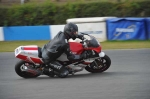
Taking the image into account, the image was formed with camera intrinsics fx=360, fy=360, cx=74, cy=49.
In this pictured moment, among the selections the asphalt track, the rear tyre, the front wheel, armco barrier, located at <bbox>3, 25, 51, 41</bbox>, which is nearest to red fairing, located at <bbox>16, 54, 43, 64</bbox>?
the rear tyre

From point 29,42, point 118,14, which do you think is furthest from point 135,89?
point 118,14

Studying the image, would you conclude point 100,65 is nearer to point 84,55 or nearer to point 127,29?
point 84,55

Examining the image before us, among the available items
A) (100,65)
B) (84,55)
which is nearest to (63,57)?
(84,55)

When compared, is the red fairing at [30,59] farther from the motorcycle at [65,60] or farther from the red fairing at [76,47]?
the red fairing at [76,47]

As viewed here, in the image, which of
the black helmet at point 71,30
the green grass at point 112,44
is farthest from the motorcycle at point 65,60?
the green grass at point 112,44

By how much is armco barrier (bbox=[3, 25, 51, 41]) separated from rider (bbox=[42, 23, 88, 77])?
315 inches

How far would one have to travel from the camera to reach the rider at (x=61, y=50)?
28.2 ft

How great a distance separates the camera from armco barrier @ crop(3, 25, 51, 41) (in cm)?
1684

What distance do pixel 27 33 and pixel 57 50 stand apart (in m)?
8.63

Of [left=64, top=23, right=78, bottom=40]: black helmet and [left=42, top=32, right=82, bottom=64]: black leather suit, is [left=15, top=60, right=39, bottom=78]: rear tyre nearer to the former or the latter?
[left=42, top=32, right=82, bottom=64]: black leather suit

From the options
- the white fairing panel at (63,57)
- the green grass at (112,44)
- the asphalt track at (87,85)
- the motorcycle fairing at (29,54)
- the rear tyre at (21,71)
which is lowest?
the green grass at (112,44)

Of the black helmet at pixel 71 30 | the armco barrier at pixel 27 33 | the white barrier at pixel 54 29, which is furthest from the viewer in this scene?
the armco barrier at pixel 27 33

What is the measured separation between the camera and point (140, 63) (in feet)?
34.2

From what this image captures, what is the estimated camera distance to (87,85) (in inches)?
313
